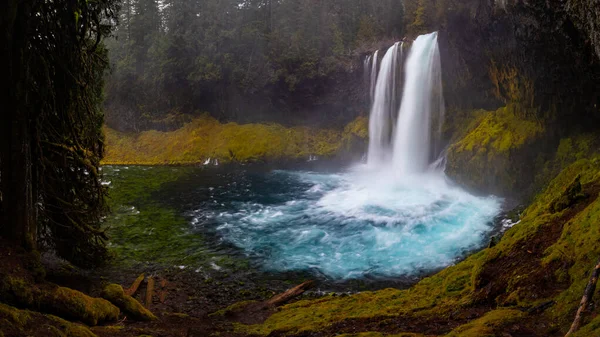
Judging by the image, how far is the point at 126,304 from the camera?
8312mm

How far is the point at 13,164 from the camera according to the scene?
7227 mm

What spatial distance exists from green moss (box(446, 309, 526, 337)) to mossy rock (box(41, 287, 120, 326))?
19.0ft

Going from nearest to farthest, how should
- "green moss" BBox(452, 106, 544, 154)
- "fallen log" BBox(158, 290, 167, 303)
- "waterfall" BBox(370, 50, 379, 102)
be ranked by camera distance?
"fallen log" BBox(158, 290, 167, 303) < "green moss" BBox(452, 106, 544, 154) < "waterfall" BBox(370, 50, 379, 102)

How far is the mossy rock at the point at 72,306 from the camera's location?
6.36m

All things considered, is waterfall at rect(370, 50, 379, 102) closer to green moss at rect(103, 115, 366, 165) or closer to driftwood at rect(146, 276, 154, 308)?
green moss at rect(103, 115, 366, 165)

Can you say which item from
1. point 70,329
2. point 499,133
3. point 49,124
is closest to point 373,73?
point 499,133

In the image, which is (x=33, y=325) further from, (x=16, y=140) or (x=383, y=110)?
(x=383, y=110)

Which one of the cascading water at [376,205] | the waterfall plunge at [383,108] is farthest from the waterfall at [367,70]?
the waterfall plunge at [383,108]

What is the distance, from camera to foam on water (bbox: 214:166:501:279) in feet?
46.5

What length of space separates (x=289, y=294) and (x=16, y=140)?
25.1 ft

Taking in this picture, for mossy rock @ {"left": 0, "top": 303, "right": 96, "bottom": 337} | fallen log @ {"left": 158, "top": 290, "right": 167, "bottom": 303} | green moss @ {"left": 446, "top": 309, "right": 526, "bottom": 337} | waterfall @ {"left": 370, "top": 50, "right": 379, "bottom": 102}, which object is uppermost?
waterfall @ {"left": 370, "top": 50, "right": 379, "bottom": 102}

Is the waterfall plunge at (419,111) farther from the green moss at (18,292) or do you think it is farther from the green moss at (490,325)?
the green moss at (18,292)

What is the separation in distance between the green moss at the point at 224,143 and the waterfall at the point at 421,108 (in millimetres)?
8474

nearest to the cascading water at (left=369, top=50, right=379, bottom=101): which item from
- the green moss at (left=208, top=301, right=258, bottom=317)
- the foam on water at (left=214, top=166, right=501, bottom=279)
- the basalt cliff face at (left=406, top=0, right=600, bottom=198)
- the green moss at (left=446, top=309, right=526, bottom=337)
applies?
the basalt cliff face at (left=406, top=0, right=600, bottom=198)
